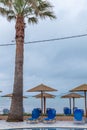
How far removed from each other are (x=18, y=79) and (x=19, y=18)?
13.2 feet

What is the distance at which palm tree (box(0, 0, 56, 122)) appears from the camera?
72.8 ft

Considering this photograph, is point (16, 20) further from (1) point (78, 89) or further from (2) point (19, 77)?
(1) point (78, 89)

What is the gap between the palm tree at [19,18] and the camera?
22203 mm

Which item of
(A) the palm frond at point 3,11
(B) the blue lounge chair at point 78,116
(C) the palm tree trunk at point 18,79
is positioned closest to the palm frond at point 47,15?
(C) the palm tree trunk at point 18,79

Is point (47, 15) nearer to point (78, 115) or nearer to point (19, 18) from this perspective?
point (19, 18)

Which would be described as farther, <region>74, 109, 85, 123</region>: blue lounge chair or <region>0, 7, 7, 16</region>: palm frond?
<region>0, 7, 7, 16</region>: palm frond

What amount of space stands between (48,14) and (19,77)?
4892 mm

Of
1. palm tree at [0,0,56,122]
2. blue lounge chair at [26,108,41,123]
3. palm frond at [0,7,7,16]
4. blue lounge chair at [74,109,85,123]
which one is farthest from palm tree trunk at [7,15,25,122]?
blue lounge chair at [74,109,85,123]

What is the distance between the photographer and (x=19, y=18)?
22688 mm

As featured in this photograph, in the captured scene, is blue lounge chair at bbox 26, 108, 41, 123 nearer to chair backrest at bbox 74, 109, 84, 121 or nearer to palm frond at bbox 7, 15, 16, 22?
chair backrest at bbox 74, 109, 84, 121

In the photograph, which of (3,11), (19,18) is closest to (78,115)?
(19,18)

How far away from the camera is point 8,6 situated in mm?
23172

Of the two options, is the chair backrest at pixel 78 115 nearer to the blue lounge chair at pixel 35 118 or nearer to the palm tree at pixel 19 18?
the blue lounge chair at pixel 35 118

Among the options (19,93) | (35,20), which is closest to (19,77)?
(19,93)
